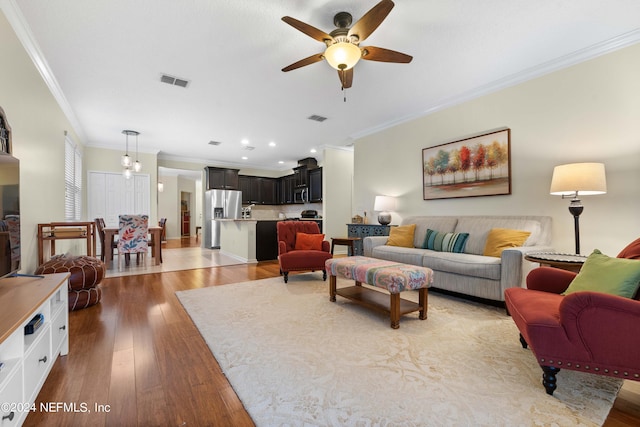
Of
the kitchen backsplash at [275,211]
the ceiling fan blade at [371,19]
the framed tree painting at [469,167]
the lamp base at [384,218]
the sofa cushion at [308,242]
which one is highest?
the ceiling fan blade at [371,19]

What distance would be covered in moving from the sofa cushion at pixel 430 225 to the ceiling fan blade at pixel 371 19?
2778 mm

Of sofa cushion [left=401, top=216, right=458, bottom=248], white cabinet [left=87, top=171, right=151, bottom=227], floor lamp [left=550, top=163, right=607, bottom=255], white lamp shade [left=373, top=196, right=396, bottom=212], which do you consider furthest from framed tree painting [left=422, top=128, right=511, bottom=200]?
white cabinet [left=87, top=171, right=151, bottom=227]

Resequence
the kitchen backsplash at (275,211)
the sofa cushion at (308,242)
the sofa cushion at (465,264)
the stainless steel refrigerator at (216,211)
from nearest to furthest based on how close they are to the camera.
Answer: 1. the sofa cushion at (465,264)
2. the sofa cushion at (308,242)
3. the stainless steel refrigerator at (216,211)
4. the kitchen backsplash at (275,211)

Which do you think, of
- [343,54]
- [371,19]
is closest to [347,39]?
[343,54]

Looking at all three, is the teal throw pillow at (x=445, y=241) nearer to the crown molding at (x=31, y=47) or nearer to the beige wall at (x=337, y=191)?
the beige wall at (x=337, y=191)

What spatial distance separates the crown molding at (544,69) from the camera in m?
2.79

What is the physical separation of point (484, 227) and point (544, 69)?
196 cm

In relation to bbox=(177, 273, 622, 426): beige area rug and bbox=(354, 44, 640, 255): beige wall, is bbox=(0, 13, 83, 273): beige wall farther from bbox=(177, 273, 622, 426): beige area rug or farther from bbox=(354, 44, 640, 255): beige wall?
bbox=(354, 44, 640, 255): beige wall

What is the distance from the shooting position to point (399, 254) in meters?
3.77

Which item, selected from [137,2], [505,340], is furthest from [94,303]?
[505,340]

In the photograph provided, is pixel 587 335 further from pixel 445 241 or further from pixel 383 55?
pixel 383 55

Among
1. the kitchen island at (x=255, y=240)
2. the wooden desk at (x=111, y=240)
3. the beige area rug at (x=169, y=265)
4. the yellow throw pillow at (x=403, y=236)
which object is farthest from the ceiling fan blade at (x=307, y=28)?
the wooden desk at (x=111, y=240)

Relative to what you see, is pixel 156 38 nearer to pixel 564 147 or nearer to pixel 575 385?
pixel 575 385

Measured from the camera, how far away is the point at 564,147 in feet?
10.6
